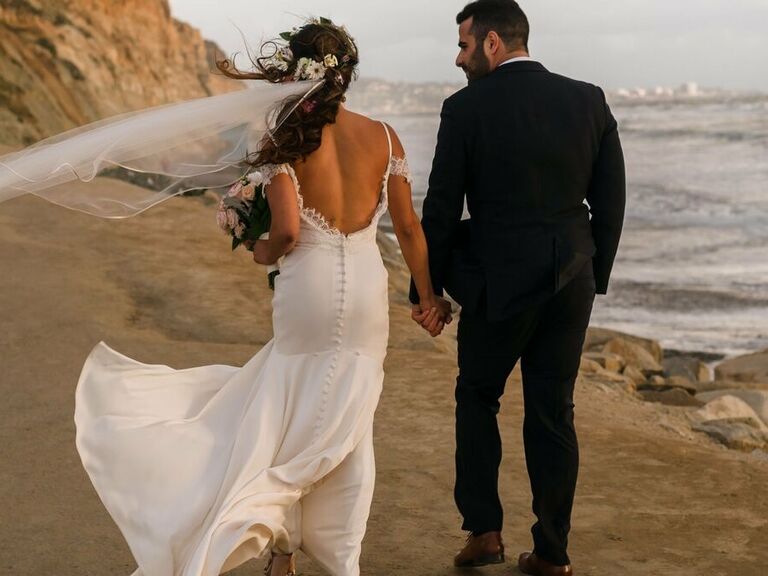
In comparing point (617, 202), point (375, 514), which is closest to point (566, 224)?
point (617, 202)

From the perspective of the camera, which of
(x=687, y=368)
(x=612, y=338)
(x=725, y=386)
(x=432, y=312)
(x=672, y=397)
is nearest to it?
(x=432, y=312)

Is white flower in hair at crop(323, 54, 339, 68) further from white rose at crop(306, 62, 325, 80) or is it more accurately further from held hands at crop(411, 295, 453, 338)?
held hands at crop(411, 295, 453, 338)

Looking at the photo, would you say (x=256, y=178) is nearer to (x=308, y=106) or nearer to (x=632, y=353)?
(x=308, y=106)

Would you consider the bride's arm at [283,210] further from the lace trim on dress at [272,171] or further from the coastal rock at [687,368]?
the coastal rock at [687,368]

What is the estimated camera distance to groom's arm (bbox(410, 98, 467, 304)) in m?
4.73

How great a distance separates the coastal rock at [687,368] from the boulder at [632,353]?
0.23m

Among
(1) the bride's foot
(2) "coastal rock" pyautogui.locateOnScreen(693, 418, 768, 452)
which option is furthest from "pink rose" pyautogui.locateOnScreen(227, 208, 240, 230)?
(2) "coastal rock" pyautogui.locateOnScreen(693, 418, 768, 452)

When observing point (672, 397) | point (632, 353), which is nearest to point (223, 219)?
point (672, 397)

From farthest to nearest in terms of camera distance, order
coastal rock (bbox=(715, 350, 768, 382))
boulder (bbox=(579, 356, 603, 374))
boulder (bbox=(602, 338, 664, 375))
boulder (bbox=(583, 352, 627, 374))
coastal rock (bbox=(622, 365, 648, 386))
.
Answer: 1. coastal rock (bbox=(715, 350, 768, 382))
2. boulder (bbox=(602, 338, 664, 375))
3. boulder (bbox=(583, 352, 627, 374))
4. coastal rock (bbox=(622, 365, 648, 386))
5. boulder (bbox=(579, 356, 603, 374))

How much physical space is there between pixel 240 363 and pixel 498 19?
4.61m

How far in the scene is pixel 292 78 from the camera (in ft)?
14.9

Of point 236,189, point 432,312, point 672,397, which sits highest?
point 236,189

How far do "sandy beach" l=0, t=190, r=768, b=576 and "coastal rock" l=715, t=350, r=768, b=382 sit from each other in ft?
10.7

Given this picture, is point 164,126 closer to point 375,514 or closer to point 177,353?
point 375,514
